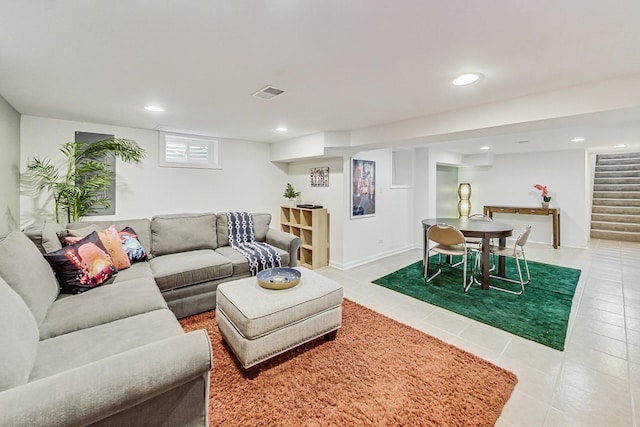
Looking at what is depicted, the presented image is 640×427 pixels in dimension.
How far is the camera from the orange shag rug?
61.6 inches

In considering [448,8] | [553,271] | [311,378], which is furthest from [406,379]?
[553,271]

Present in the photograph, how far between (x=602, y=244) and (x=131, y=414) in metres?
8.55

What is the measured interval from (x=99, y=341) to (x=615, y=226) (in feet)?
31.9

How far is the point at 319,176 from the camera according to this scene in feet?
15.3

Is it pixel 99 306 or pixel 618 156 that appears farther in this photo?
pixel 618 156

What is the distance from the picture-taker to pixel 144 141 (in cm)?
383

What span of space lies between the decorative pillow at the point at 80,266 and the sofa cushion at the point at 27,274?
9 centimetres

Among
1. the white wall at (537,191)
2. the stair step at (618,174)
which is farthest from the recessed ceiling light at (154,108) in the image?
the stair step at (618,174)

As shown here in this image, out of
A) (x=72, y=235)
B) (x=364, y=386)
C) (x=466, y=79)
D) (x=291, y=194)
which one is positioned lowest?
(x=364, y=386)

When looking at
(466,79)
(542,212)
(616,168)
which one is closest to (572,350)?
(466,79)

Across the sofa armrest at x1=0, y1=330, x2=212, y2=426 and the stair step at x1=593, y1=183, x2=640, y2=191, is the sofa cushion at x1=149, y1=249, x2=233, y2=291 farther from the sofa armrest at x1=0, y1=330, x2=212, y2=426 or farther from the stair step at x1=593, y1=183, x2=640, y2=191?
the stair step at x1=593, y1=183, x2=640, y2=191

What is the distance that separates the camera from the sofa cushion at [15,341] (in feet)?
3.26

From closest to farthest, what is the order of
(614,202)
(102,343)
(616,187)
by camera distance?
(102,343), (614,202), (616,187)

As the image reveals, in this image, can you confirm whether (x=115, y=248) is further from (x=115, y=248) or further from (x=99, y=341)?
(x=99, y=341)
